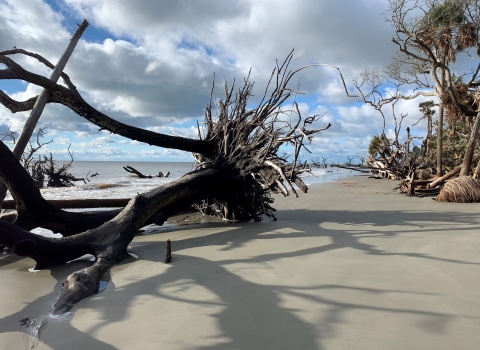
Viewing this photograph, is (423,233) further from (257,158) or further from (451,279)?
(257,158)

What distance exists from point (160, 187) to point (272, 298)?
10.5ft

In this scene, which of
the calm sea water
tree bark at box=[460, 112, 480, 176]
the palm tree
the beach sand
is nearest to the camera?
the beach sand

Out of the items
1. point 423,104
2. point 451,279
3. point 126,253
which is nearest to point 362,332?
point 451,279

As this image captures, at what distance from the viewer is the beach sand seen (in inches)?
74.9

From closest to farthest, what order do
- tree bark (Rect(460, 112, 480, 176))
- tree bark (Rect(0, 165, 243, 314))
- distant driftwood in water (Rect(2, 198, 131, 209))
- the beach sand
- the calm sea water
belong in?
the beach sand < tree bark (Rect(0, 165, 243, 314)) < distant driftwood in water (Rect(2, 198, 131, 209)) < tree bark (Rect(460, 112, 480, 176)) < the calm sea water

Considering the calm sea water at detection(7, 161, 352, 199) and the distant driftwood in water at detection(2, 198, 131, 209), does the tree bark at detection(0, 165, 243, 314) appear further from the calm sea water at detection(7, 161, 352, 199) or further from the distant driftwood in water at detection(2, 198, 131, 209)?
the calm sea water at detection(7, 161, 352, 199)

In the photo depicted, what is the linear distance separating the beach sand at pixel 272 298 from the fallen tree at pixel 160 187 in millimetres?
237

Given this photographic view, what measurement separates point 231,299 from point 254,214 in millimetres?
3792

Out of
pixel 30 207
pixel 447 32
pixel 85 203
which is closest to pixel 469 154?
pixel 447 32

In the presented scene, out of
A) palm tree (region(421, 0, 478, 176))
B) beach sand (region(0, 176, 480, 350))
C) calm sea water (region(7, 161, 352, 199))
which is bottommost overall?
beach sand (region(0, 176, 480, 350))

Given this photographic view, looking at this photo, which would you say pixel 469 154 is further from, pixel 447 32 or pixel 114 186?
pixel 114 186

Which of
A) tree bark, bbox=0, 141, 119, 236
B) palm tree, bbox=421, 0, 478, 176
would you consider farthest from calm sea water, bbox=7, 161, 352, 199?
palm tree, bbox=421, 0, 478, 176

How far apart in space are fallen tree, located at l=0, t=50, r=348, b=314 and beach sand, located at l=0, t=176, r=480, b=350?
0.24 m

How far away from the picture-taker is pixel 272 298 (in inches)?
94.7
